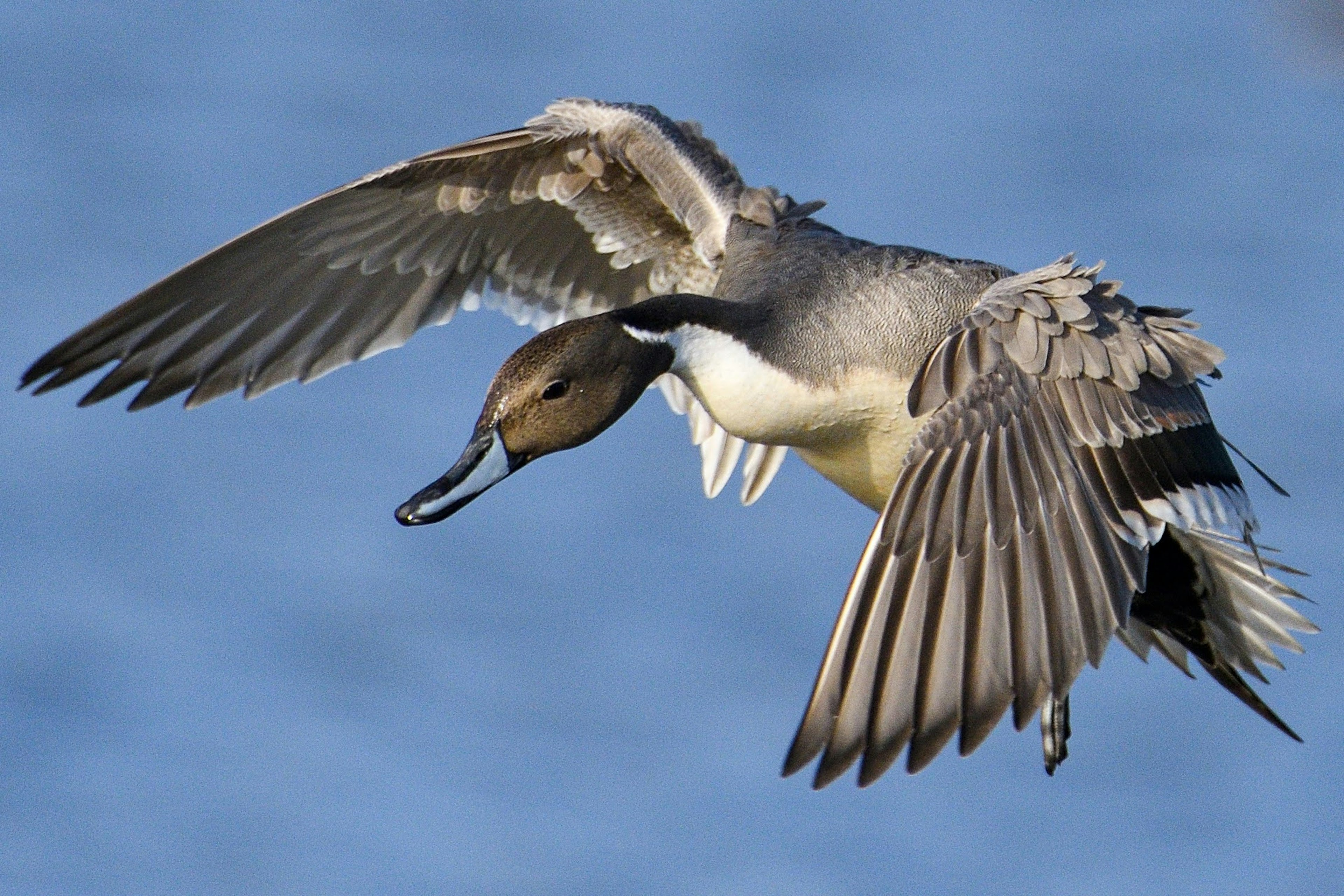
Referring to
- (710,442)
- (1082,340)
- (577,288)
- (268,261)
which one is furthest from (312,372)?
(1082,340)

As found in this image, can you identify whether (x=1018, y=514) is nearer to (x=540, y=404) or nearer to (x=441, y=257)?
(x=540, y=404)

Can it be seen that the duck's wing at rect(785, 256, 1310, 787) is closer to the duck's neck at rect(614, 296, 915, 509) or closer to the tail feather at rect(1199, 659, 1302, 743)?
the duck's neck at rect(614, 296, 915, 509)

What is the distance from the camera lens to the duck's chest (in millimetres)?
4391

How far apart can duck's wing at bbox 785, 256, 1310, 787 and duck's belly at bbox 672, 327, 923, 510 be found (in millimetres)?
296

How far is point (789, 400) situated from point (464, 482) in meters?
0.74

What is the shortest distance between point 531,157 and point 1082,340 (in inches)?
72.1

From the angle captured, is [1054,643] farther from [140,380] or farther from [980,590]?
[140,380]

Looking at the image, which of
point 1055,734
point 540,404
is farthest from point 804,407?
point 1055,734

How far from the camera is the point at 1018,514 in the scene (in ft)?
12.9

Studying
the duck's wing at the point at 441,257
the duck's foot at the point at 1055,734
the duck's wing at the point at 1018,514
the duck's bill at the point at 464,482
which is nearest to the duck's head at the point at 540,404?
the duck's bill at the point at 464,482

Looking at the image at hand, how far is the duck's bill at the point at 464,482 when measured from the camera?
419cm

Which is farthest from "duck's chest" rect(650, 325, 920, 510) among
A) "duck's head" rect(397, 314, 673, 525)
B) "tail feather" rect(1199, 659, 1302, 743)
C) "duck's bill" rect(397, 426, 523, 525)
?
"tail feather" rect(1199, 659, 1302, 743)

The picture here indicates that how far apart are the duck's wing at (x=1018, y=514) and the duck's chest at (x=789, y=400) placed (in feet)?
0.98

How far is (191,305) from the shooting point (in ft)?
17.6
